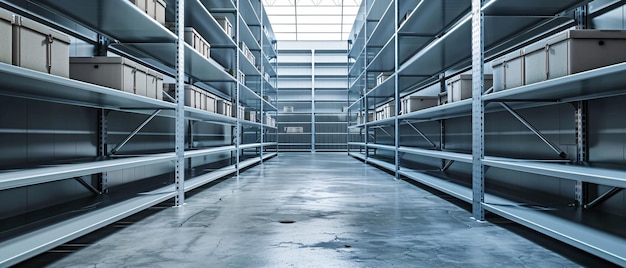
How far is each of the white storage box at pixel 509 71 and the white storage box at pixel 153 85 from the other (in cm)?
259

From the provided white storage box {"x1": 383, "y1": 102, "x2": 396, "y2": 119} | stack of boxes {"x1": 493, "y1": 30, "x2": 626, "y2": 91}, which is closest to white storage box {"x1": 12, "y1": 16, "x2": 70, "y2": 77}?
stack of boxes {"x1": 493, "y1": 30, "x2": 626, "y2": 91}

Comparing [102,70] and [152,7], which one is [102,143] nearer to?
[102,70]

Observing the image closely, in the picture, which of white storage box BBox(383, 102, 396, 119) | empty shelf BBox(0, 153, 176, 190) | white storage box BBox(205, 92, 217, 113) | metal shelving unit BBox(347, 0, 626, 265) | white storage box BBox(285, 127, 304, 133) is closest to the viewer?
empty shelf BBox(0, 153, 176, 190)

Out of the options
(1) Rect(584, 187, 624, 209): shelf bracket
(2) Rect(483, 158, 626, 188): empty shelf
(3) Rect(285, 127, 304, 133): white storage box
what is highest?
(3) Rect(285, 127, 304, 133): white storage box

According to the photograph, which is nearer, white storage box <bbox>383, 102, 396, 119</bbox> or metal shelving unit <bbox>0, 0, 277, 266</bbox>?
metal shelving unit <bbox>0, 0, 277, 266</bbox>

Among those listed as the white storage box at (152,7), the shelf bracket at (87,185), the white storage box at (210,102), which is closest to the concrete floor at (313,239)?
the shelf bracket at (87,185)

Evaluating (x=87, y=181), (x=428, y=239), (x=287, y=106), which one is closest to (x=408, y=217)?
(x=428, y=239)

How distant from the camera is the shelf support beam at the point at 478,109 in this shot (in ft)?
7.89

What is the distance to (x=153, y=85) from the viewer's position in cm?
271

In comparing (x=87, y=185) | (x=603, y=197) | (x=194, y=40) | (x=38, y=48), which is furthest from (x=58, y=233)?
(x=603, y=197)

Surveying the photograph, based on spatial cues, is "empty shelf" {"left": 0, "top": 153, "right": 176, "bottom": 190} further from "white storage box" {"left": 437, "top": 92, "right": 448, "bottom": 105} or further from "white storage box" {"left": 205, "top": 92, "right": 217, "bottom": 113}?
"white storage box" {"left": 437, "top": 92, "right": 448, "bottom": 105}

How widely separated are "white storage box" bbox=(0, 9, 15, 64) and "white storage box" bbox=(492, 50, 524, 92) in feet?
8.88

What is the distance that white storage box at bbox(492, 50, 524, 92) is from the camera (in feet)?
7.07

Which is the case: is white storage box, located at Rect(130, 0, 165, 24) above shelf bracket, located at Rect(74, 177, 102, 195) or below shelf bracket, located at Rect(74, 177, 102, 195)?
above
